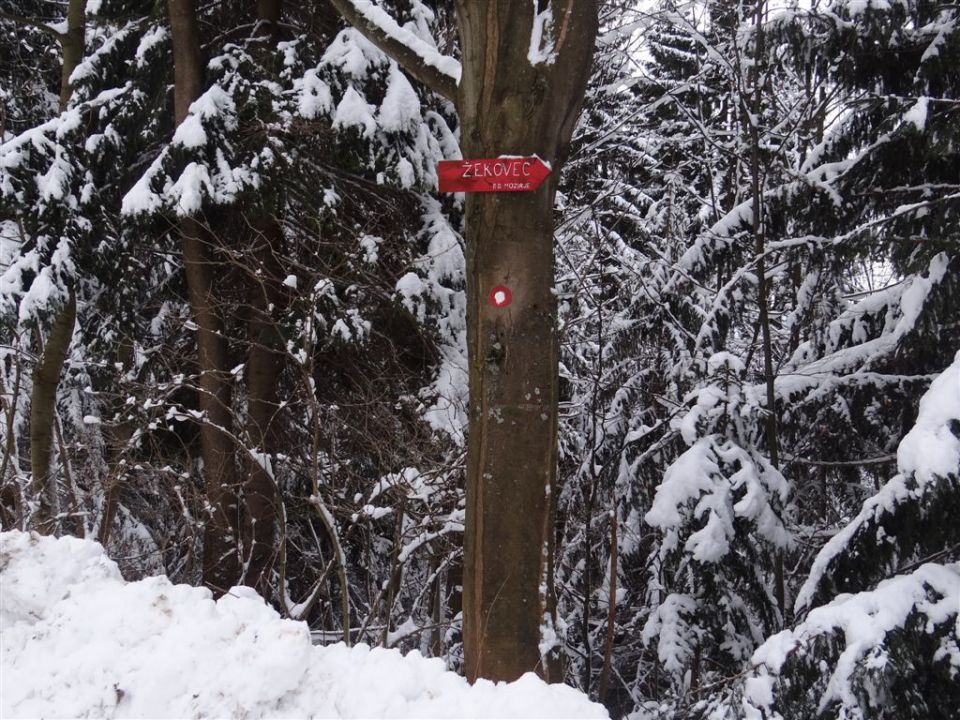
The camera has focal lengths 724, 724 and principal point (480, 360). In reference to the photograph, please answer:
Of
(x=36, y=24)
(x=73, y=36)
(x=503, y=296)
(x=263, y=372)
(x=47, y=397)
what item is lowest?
(x=47, y=397)

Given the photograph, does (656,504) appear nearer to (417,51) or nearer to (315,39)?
(417,51)

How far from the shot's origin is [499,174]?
3.08 metres

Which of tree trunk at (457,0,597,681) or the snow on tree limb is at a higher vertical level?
the snow on tree limb

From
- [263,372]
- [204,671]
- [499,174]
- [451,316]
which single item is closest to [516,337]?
[499,174]

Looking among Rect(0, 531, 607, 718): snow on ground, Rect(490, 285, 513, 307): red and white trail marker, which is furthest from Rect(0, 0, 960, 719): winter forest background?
Rect(490, 285, 513, 307): red and white trail marker

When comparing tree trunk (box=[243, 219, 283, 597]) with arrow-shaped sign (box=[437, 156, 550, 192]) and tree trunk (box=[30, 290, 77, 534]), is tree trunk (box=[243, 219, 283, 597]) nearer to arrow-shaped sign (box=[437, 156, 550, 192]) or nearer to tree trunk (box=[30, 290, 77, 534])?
tree trunk (box=[30, 290, 77, 534])

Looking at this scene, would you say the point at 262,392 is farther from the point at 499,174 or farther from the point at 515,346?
the point at 499,174

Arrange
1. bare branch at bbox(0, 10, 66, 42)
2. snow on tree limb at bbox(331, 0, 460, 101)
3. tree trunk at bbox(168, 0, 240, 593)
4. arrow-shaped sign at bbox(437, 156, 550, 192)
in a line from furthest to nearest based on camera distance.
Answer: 1. bare branch at bbox(0, 10, 66, 42)
2. tree trunk at bbox(168, 0, 240, 593)
3. snow on tree limb at bbox(331, 0, 460, 101)
4. arrow-shaped sign at bbox(437, 156, 550, 192)

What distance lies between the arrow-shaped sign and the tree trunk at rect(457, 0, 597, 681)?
0.07 m

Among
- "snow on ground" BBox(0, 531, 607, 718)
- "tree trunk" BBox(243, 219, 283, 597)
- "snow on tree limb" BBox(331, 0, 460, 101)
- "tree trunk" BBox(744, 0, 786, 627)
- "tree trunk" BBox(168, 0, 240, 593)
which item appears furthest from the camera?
"tree trunk" BBox(243, 219, 283, 597)

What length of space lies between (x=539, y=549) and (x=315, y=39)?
20.3ft

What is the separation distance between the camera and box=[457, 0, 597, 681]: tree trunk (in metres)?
3.13

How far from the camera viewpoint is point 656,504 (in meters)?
4.65

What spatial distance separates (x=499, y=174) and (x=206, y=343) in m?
4.91
